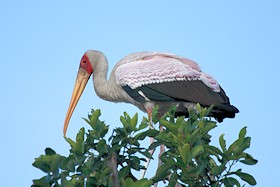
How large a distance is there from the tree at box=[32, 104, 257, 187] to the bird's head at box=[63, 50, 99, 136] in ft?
16.4

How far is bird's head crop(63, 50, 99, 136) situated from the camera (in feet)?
35.7

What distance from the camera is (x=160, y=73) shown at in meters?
9.45

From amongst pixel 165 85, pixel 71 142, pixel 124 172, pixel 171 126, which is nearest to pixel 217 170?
pixel 171 126

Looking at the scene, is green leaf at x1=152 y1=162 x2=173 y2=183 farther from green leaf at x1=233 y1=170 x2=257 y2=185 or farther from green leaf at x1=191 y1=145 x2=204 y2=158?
green leaf at x1=233 y1=170 x2=257 y2=185

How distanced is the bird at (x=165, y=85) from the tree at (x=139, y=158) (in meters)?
3.31

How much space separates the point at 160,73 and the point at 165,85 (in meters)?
0.19

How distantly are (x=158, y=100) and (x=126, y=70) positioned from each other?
0.65m

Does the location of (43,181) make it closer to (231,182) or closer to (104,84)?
(231,182)

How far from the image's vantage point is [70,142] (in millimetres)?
5762

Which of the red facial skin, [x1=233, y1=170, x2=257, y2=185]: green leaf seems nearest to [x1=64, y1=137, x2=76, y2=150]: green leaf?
[x1=233, y1=170, x2=257, y2=185]: green leaf

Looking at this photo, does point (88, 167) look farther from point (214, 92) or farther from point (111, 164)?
point (214, 92)

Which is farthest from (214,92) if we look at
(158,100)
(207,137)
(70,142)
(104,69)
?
(70,142)

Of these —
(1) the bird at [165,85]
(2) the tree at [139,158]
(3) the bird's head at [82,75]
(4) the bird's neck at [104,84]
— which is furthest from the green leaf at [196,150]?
(3) the bird's head at [82,75]

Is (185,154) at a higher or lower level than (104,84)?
lower
